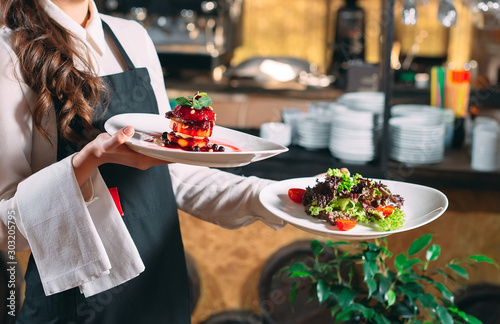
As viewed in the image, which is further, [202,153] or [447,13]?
[447,13]

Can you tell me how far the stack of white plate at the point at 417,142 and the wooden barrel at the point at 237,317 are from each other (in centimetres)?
96

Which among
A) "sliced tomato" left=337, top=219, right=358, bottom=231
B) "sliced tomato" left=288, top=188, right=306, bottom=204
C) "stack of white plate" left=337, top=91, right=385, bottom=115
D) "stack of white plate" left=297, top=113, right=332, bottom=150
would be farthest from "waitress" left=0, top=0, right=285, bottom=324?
"stack of white plate" left=337, top=91, right=385, bottom=115

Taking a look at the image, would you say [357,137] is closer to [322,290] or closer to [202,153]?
[322,290]

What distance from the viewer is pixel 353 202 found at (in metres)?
1.30

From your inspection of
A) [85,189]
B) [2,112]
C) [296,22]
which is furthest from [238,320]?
[296,22]

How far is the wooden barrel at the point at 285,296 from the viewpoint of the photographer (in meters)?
2.43

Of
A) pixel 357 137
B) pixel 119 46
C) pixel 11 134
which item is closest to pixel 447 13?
pixel 357 137

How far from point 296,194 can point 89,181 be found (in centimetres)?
48

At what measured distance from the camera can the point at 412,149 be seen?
2.35 metres

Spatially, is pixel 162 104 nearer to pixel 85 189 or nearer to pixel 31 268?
pixel 85 189

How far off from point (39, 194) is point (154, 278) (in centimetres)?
48

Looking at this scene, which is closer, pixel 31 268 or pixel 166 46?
pixel 31 268

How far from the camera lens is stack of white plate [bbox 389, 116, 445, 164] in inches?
92.0

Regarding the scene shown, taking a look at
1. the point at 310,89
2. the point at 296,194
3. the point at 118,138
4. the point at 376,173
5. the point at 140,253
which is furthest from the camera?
the point at 310,89
